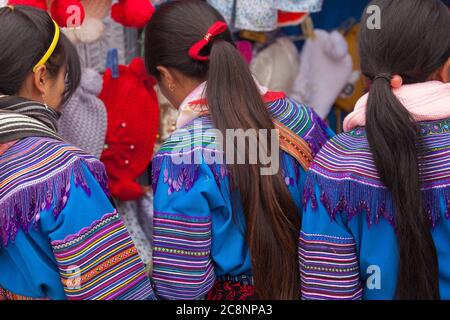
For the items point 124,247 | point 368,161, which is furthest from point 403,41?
point 124,247

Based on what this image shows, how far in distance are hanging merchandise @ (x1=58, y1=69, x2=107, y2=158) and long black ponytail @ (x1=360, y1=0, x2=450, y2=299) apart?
119cm

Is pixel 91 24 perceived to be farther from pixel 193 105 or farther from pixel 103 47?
pixel 193 105

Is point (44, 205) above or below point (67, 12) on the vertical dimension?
below

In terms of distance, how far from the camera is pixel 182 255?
174cm

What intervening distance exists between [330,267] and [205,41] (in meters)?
0.72

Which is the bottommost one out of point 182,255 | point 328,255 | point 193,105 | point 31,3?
point 182,255

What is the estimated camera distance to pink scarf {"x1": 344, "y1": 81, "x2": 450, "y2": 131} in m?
1.54

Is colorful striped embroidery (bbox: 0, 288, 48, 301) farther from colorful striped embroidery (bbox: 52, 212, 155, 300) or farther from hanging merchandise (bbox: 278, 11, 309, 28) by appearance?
hanging merchandise (bbox: 278, 11, 309, 28)

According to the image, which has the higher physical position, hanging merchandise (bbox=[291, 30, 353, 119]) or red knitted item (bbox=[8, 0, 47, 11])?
red knitted item (bbox=[8, 0, 47, 11])

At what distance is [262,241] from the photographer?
1.76m

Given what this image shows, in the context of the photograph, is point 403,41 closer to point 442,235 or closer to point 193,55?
point 442,235

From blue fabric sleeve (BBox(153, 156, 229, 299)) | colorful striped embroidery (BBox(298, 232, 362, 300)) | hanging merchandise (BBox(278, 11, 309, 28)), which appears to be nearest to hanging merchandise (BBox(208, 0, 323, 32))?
hanging merchandise (BBox(278, 11, 309, 28))

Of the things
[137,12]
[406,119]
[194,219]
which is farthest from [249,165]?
[137,12]

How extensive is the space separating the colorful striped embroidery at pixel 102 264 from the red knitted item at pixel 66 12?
34.6 inches
